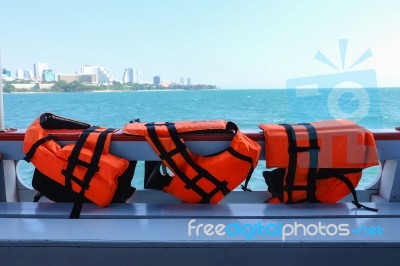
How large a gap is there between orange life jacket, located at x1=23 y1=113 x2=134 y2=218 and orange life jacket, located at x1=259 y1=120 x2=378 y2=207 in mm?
703

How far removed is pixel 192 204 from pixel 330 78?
102 cm

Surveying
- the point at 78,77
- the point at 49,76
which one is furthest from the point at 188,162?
the point at 78,77

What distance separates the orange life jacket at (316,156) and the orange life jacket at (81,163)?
0.70m

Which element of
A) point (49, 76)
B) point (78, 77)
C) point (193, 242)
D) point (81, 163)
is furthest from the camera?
point (78, 77)

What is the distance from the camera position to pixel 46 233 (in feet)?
4.33

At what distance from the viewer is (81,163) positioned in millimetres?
1568

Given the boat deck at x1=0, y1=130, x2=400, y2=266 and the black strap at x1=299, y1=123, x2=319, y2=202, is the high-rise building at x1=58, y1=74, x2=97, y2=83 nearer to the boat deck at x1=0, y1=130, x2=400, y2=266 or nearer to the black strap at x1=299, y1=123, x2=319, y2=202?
the boat deck at x1=0, y1=130, x2=400, y2=266

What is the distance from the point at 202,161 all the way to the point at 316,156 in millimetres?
508

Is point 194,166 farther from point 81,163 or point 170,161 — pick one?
point 81,163

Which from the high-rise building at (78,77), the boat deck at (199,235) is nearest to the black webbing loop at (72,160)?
the boat deck at (199,235)

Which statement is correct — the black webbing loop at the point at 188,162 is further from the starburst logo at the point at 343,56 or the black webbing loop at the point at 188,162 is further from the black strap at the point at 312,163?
the starburst logo at the point at 343,56
